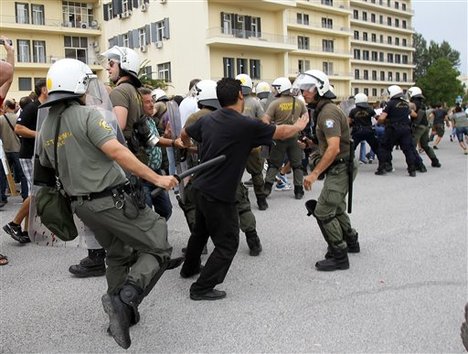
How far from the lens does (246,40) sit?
123 ft

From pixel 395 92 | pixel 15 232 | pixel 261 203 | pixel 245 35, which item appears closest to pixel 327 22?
pixel 245 35

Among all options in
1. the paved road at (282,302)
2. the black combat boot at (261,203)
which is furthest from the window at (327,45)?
the paved road at (282,302)

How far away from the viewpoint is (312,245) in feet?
19.2

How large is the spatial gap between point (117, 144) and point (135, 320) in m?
1.36

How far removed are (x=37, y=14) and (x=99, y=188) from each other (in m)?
41.3

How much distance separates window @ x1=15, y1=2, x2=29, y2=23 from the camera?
1523 inches

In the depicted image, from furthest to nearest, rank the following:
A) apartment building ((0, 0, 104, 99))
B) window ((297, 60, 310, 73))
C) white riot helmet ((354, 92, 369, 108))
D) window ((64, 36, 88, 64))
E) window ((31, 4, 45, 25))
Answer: window ((297, 60, 310, 73)), window ((64, 36, 88, 64)), window ((31, 4, 45, 25)), apartment building ((0, 0, 104, 99)), white riot helmet ((354, 92, 369, 108))

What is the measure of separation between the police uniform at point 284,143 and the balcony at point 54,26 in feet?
115

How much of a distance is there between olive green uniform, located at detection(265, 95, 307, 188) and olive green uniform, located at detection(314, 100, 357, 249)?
3.55m

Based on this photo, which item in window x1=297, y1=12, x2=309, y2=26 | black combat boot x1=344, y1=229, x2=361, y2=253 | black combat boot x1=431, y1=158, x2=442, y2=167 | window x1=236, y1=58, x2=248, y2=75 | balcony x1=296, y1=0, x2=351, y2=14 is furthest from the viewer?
window x1=297, y1=12, x2=309, y2=26

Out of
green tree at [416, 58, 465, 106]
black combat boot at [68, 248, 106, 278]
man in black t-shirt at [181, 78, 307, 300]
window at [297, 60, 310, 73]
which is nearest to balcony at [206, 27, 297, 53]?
window at [297, 60, 310, 73]

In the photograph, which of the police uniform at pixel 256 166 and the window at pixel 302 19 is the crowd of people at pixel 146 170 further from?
the window at pixel 302 19

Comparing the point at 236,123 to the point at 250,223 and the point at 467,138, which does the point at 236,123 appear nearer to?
the point at 250,223

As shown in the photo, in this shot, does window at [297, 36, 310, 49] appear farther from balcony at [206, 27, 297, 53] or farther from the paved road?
the paved road
